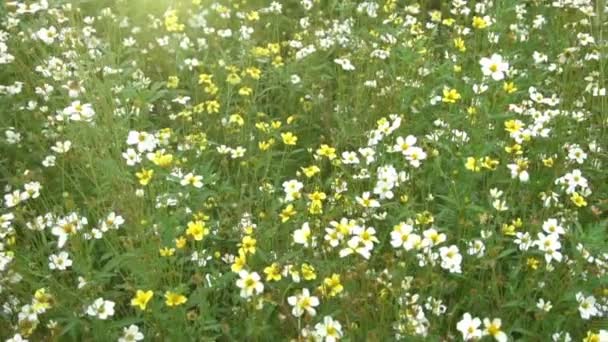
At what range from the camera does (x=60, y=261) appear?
9.29 ft

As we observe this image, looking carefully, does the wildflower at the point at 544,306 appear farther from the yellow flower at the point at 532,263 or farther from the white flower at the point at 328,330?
the white flower at the point at 328,330

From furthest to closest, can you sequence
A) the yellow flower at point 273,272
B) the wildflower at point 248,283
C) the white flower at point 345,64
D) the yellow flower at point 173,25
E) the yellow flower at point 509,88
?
the yellow flower at point 173,25 < the white flower at point 345,64 < the yellow flower at point 509,88 < the yellow flower at point 273,272 < the wildflower at point 248,283

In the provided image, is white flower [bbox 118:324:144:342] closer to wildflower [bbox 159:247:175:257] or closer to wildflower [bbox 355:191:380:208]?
→ wildflower [bbox 159:247:175:257]

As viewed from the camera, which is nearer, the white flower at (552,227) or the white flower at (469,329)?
the white flower at (469,329)

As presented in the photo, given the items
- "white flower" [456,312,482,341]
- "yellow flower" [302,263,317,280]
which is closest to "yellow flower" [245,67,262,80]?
"yellow flower" [302,263,317,280]

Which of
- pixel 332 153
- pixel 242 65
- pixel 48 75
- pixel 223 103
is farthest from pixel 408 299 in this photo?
pixel 48 75

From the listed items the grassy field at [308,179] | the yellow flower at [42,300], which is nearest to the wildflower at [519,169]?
the grassy field at [308,179]

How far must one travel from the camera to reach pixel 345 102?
3.92 m

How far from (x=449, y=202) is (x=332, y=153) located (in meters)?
0.63

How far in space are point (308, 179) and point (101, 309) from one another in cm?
130

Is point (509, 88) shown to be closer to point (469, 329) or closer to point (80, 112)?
point (469, 329)

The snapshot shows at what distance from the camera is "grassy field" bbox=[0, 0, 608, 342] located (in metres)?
2.65

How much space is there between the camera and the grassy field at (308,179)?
104 inches

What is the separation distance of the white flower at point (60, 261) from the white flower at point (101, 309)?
0.94 ft
